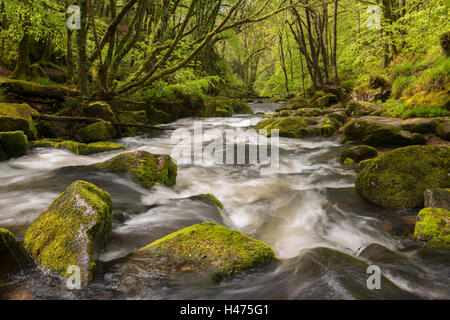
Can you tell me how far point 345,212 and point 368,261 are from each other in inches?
65.8

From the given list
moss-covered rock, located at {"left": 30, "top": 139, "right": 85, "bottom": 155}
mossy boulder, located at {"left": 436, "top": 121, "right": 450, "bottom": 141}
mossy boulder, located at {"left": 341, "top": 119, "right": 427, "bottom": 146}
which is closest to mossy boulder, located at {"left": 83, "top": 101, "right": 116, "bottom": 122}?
moss-covered rock, located at {"left": 30, "top": 139, "right": 85, "bottom": 155}

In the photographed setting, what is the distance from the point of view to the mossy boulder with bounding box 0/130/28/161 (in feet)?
17.8

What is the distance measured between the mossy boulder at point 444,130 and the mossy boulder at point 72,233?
754 centimetres

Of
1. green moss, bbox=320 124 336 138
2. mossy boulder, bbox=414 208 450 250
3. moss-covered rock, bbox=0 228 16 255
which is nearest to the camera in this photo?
moss-covered rock, bbox=0 228 16 255

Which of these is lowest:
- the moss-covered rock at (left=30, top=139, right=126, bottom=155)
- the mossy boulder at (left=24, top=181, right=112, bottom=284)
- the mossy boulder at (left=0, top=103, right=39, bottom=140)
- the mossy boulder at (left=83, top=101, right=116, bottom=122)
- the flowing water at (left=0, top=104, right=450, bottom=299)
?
the flowing water at (left=0, top=104, right=450, bottom=299)

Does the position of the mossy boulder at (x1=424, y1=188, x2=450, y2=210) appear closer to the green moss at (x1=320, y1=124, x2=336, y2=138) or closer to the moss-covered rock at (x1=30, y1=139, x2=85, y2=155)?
the green moss at (x1=320, y1=124, x2=336, y2=138)

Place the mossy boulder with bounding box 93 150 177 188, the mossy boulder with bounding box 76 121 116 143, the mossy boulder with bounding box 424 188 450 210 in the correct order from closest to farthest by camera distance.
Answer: the mossy boulder with bounding box 424 188 450 210 < the mossy boulder with bounding box 93 150 177 188 < the mossy boulder with bounding box 76 121 116 143

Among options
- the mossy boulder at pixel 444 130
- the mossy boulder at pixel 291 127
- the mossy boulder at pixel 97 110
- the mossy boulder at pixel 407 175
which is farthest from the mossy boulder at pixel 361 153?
the mossy boulder at pixel 97 110

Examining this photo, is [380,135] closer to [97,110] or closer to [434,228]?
[434,228]

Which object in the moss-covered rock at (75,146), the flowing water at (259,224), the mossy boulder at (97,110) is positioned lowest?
the flowing water at (259,224)

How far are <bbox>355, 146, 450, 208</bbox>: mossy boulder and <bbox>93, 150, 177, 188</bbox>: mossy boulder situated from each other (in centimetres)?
359

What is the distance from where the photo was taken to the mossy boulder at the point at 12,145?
17.8 feet

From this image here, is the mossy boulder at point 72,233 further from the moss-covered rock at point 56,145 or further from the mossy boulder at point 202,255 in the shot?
the moss-covered rock at point 56,145
